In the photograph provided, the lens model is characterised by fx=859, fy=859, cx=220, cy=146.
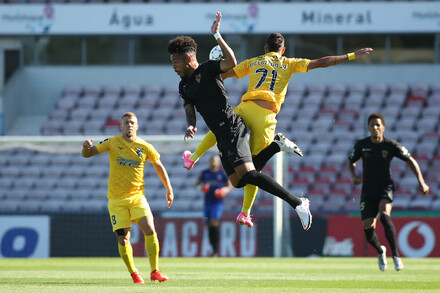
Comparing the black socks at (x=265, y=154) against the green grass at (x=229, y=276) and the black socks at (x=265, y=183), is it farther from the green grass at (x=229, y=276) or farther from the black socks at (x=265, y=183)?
the green grass at (x=229, y=276)

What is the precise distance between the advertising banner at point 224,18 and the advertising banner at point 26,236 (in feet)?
27.9

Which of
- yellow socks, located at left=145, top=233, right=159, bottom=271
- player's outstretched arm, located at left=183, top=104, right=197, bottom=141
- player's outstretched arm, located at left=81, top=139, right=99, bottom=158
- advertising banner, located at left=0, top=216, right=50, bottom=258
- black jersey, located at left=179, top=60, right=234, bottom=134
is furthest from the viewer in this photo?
advertising banner, located at left=0, top=216, right=50, bottom=258

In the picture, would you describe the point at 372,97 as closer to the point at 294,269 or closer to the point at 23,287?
the point at 294,269

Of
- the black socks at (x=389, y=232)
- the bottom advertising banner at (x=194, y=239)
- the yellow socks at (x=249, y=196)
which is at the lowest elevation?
the bottom advertising banner at (x=194, y=239)

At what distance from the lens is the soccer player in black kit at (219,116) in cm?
841

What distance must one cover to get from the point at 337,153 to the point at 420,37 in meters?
4.82

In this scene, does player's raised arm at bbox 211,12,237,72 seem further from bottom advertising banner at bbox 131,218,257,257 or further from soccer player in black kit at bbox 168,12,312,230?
bottom advertising banner at bbox 131,218,257,257

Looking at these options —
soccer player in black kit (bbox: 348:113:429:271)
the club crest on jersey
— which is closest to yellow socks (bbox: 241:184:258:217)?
the club crest on jersey

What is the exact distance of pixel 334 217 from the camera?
1639 cm

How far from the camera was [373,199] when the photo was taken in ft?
38.1

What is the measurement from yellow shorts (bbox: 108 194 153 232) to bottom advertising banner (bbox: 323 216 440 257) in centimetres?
745

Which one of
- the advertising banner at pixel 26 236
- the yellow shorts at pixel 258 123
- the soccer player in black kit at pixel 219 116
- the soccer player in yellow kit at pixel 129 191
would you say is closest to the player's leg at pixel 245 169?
the soccer player in black kit at pixel 219 116

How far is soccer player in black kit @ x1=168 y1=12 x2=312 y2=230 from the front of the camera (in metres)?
8.41

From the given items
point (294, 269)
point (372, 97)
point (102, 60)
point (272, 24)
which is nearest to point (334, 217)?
point (294, 269)
